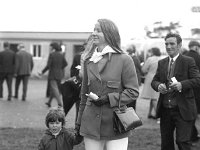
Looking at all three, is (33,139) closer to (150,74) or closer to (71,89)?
(71,89)

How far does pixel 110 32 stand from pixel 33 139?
456cm

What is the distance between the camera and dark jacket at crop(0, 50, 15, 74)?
1634 cm

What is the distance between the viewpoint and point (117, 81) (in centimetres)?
430

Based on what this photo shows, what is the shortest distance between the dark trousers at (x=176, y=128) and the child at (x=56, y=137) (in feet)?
5.83

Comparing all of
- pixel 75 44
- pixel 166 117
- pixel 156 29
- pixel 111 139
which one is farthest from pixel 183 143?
pixel 156 29

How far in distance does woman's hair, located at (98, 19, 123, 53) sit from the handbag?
1.83ft

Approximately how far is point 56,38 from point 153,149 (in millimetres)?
24213

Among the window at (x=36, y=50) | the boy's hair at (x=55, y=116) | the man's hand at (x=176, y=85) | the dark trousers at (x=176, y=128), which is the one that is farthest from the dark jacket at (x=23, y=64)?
the window at (x=36, y=50)

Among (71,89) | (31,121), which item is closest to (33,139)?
(71,89)

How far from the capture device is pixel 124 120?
420 cm

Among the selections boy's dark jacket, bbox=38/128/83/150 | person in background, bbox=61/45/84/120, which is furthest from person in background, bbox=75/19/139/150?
person in background, bbox=61/45/84/120

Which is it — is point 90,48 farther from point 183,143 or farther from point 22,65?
point 22,65

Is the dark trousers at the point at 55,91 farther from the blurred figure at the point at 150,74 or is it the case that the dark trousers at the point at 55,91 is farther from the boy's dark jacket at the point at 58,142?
the boy's dark jacket at the point at 58,142

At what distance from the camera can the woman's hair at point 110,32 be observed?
168 inches
